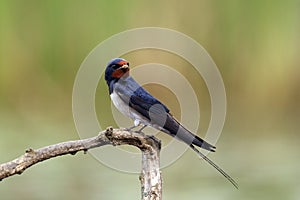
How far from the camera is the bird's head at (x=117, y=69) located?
225 centimetres

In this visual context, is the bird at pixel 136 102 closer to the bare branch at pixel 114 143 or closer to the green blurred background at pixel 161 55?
the bare branch at pixel 114 143

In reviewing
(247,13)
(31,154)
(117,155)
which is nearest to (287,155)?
(247,13)

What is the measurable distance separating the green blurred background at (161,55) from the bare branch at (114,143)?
235 cm

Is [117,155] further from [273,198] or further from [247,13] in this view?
[247,13]

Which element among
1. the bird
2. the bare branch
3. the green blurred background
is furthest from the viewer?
the green blurred background

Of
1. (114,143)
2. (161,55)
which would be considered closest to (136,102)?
(114,143)

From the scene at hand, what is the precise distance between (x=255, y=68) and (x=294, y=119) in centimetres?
72

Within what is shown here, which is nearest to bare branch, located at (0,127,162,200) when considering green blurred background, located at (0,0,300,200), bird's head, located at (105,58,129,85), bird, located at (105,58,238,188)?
bird, located at (105,58,238,188)

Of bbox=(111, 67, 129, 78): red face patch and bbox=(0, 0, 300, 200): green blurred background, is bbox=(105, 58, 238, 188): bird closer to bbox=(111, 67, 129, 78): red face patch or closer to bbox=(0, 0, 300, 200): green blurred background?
bbox=(111, 67, 129, 78): red face patch

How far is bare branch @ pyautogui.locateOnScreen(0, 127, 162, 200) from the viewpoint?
187 cm

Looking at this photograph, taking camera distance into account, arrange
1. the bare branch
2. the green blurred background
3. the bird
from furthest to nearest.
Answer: the green blurred background
the bird
the bare branch

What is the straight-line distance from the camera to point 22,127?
559 cm

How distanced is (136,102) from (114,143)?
26 centimetres

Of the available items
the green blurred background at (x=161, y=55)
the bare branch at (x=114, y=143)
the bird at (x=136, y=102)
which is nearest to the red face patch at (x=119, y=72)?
the bird at (x=136, y=102)
